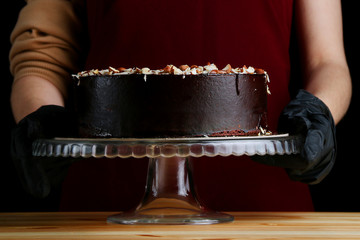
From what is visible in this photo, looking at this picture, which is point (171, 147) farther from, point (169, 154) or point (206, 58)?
point (206, 58)

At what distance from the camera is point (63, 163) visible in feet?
3.76

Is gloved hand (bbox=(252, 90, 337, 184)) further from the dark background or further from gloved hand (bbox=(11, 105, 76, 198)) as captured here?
the dark background

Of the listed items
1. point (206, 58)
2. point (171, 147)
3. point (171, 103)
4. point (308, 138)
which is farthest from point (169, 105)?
point (206, 58)

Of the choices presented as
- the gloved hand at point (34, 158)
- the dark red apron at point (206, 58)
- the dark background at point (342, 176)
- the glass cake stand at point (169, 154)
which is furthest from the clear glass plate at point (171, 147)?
the dark background at point (342, 176)

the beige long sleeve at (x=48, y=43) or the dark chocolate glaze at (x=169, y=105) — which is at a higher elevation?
the beige long sleeve at (x=48, y=43)

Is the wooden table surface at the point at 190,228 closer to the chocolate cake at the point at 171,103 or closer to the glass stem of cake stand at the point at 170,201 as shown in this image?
the glass stem of cake stand at the point at 170,201

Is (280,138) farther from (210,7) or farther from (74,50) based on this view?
(74,50)

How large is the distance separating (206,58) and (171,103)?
18.6 inches

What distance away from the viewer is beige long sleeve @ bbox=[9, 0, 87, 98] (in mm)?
1486

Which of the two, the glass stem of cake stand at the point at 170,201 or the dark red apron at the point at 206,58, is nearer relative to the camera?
the glass stem of cake stand at the point at 170,201

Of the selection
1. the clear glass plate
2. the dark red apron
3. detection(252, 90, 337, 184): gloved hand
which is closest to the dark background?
the dark red apron

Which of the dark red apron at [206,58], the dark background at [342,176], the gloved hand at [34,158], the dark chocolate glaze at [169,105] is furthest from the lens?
the dark background at [342,176]

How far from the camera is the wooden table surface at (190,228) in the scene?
871 millimetres

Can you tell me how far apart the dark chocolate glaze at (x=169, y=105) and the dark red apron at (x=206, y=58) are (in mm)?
402
